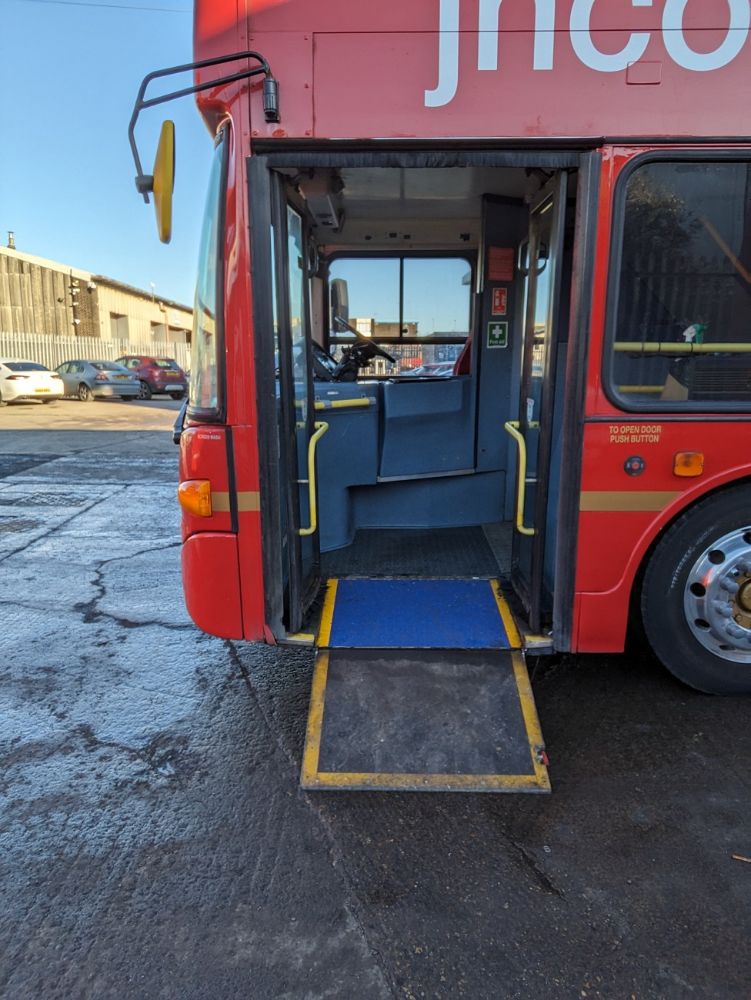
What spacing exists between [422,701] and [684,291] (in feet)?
6.92

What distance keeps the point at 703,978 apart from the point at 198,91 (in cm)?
339

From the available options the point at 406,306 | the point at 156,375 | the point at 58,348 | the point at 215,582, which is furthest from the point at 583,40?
the point at 58,348

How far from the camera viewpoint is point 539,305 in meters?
3.48

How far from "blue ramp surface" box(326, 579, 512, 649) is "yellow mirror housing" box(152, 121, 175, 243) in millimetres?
1914

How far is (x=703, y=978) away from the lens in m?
1.83

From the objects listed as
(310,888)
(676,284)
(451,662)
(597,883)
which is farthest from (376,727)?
(676,284)

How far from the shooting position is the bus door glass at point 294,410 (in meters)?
2.87

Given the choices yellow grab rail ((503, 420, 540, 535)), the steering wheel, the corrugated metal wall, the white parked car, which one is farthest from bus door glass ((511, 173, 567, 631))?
the corrugated metal wall

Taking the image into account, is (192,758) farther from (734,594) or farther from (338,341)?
(338,341)

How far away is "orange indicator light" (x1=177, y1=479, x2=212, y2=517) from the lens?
2891mm

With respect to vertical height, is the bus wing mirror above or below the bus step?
above

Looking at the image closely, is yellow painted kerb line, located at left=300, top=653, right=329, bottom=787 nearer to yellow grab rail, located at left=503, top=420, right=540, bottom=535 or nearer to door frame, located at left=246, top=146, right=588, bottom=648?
yellow grab rail, located at left=503, top=420, right=540, bottom=535

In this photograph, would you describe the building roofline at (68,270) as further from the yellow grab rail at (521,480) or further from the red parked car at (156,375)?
the yellow grab rail at (521,480)

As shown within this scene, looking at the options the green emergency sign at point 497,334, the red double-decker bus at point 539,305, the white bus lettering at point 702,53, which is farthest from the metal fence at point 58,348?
the white bus lettering at point 702,53
